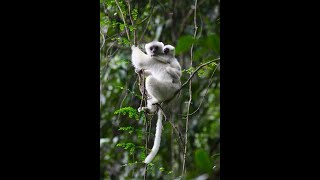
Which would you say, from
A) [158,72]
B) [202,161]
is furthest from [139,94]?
[202,161]

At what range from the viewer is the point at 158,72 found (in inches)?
106

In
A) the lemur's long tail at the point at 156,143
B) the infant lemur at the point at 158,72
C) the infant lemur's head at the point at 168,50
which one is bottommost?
the lemur's long tail at the point at 156,143

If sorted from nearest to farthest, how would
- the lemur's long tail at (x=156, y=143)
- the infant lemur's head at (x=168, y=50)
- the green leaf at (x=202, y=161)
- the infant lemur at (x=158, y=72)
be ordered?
1. the green leaf at (x=202, y=161)
2. the lemur's long tail at (x=156, y=143)
3. the infant lemur at (x=158, y=72)
4. the infant lemur's head at (x=168, y=50)

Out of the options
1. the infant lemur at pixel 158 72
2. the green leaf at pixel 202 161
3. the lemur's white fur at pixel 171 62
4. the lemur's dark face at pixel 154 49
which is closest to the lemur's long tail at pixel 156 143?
the infant lemur at pixel 158 72

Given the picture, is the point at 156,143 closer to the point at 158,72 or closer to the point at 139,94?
the point at 158,72

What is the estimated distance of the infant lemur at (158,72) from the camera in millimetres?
2576

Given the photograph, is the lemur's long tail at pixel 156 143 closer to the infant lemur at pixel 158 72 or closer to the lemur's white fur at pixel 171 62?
Answer: the infant lemur at pixel 158 72

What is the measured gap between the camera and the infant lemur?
2.58 m

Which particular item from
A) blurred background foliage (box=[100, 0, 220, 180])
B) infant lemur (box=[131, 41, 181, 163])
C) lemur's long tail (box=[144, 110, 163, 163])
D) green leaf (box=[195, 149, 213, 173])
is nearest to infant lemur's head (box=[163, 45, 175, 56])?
infant lemur (box=[131, 41, 181, 163])

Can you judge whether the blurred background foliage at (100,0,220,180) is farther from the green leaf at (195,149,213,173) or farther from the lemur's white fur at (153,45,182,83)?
the green leaf at (195,149,213,173)
